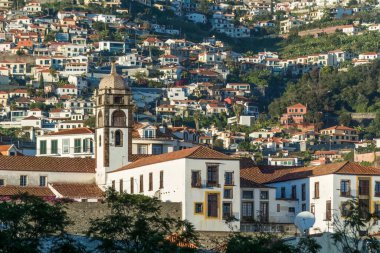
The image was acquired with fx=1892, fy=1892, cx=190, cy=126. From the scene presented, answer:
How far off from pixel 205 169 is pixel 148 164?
14.7ft

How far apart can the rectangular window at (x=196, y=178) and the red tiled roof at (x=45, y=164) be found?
34.0 feet

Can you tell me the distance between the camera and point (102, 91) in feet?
329

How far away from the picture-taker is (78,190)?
314 feet

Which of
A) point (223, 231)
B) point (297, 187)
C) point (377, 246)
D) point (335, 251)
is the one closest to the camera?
point (377, 246)

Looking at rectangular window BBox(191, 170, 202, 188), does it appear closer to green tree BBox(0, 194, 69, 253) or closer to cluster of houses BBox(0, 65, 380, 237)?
cluster of houses BBox(0, 65, 380, 237)

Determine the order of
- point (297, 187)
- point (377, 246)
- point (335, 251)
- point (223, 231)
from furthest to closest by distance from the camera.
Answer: point (297, 187), point (223, 231), point (335, 251), point (377, 246)

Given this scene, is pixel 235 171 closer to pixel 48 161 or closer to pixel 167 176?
pixel 167 176

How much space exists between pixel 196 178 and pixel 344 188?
750cm

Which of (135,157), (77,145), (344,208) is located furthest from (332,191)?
(77,145)

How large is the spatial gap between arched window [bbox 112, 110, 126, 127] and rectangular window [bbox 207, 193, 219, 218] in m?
11.6

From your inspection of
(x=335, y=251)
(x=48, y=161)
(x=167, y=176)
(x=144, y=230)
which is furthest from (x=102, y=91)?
(x=144, y=230)

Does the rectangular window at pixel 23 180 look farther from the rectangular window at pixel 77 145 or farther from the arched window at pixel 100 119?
the rectangular window at pixel 77 145

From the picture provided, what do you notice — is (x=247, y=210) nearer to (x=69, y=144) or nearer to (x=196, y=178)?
(x=196, y=178)

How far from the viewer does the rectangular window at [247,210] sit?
90.8 meters
